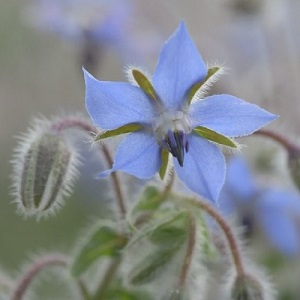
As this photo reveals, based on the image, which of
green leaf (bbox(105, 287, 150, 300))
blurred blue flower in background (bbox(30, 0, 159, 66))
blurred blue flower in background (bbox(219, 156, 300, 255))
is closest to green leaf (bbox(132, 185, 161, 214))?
green leaf (bbox(105, 287, 150, 300))

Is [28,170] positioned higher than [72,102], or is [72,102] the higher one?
[72,102]

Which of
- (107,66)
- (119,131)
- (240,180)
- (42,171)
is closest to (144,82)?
(119,131)

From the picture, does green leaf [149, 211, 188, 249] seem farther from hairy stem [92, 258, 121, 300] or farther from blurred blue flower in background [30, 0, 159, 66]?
blurred blue flower in background [30, 0, 159, 66]

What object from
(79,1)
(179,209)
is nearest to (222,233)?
(179,209)

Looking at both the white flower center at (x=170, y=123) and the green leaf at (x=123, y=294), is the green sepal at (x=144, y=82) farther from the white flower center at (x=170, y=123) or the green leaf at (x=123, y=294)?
the green leaf at (x=123, y=294)

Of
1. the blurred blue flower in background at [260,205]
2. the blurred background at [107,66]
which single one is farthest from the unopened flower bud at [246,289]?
the blurred blue flower in background at [260,205]

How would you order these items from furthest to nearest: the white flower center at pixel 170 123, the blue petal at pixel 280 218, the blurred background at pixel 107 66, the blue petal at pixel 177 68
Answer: the blurred background at pixel 107 66 < the blue petal at pixel 280 218 < the white flower center at pixel 170 123 < the blue petal at pixel 177 68

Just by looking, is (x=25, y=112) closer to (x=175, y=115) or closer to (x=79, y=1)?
(x=79, y=1)
